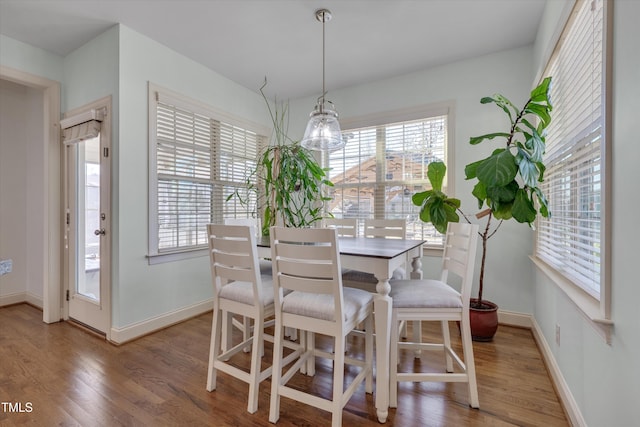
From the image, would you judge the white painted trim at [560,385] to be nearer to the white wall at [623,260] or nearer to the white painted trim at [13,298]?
the white wall at [623,260]

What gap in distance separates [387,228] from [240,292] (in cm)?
161

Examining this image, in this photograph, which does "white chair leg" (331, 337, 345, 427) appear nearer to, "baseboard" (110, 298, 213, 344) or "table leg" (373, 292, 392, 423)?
"table leg" (373, 292, 392, 423)

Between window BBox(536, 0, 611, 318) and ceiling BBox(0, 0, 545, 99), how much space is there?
27.8 inches

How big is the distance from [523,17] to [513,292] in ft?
7.86

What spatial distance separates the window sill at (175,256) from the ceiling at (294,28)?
78.8 inches

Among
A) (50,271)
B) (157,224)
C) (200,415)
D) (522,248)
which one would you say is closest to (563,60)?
(522,248)

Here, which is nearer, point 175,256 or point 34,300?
point 175,256

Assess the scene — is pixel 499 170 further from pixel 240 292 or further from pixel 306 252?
pixel 240 292

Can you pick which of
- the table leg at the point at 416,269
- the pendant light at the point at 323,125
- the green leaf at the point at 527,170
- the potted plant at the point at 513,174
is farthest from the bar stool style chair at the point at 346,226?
the green leaf at the point at 527,170

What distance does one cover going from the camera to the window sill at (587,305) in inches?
45.5

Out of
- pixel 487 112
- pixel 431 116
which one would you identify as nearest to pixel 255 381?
pixel 431 116

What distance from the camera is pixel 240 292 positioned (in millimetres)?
1820

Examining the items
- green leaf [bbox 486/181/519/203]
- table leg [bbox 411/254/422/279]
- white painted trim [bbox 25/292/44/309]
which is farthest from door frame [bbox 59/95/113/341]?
green leaf [bbox 486/181/519/203]

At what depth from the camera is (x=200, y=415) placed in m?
1.63
